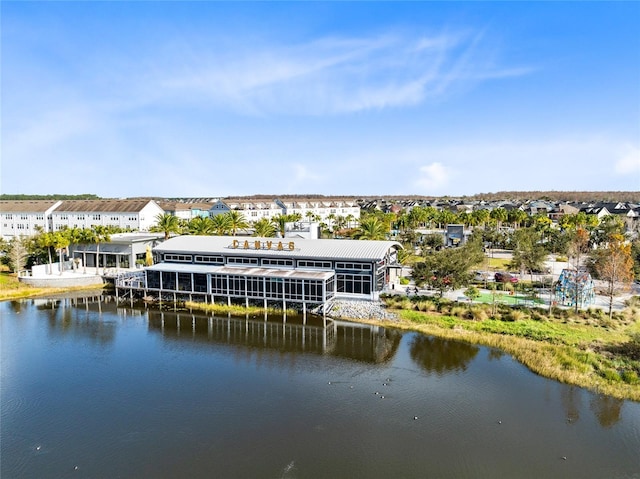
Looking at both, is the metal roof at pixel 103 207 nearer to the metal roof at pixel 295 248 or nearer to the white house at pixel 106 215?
the white house at pixel 106 215

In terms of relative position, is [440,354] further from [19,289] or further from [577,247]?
[19,289]

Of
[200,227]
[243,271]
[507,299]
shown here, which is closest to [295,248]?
[243,271]

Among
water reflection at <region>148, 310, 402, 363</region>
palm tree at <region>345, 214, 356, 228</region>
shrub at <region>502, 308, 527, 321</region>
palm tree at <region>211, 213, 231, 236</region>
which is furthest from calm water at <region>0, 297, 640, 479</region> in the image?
palm tree at <region>345, 214, 356, 228</region>


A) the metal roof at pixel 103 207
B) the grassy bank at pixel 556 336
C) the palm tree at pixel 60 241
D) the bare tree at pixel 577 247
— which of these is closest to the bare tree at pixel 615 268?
the grassy bank at pixel 556 336

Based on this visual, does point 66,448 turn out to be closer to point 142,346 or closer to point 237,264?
point 142,346

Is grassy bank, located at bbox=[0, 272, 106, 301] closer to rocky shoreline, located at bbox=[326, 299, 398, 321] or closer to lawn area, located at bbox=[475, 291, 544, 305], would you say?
rocky shoreline, located at bbox=[326, 299, 398, 321]

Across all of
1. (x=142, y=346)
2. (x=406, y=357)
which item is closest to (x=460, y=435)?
(x=406, y=357)
